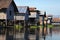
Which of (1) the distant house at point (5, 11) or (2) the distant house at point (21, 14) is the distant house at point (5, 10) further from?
(2) the distant house at point (21, 14)

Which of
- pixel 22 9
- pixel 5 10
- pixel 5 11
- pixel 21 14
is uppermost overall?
pixel 22 9

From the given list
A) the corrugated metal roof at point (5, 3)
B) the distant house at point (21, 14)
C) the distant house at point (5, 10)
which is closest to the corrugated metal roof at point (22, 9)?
the distant house at point (21, 14)

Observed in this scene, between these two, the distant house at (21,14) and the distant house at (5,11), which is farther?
the distant house at (21,14)

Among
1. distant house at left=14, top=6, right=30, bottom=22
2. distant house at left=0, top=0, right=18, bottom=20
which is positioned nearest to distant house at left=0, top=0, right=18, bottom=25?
distant house at left=0, top=0, right=18, bottom=20

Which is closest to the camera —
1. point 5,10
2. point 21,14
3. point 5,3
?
point 5,3

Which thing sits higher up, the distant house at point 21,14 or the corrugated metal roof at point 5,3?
the corrugated metal roof at point 5,3

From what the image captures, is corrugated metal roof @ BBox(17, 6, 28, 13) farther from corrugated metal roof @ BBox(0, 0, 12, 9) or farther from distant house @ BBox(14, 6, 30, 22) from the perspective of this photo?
corrugated metal roof @ BBox(0, 0, 12, 9)

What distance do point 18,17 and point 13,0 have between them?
2.97m

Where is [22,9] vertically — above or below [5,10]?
above

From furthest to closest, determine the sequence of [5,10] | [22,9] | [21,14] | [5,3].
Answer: [22,9]
[21,14]
[5,10]
[5,3]

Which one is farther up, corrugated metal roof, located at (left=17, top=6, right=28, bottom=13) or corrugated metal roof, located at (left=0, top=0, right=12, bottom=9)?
corrugated metal roof, located at (left=0, top=0, right=12, bottom=9)

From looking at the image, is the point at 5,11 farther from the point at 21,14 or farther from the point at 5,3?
the point at 21,14

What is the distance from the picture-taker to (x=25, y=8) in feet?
114

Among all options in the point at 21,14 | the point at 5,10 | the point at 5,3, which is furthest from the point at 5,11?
the point at 21,14
